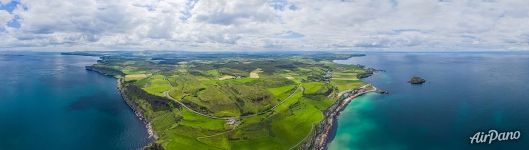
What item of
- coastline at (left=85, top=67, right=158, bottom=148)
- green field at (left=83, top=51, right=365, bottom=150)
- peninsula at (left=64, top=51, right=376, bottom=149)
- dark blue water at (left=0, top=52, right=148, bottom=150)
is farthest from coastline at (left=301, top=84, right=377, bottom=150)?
dark blue water at (left=0, top=52, right=148, bottom=150)

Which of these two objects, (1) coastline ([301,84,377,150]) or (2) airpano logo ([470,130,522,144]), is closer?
(2) airpano logo ([470,130,522,144])

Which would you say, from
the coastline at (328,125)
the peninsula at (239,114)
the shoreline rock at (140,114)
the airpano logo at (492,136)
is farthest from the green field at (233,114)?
the airpano logo at (492,136)

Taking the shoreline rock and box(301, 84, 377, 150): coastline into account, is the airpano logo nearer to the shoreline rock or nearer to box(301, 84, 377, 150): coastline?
box(301, 84, 377, 150): coastline

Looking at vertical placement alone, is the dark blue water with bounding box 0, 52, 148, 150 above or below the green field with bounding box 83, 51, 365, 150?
below

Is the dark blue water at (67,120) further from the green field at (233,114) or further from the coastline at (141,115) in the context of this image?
the green field at (233,114)

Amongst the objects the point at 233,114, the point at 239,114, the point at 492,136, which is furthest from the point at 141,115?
the point at 492,136

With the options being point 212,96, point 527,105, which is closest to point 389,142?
point 212,96

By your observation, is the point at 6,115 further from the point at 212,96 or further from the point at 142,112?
the point at 212,96
